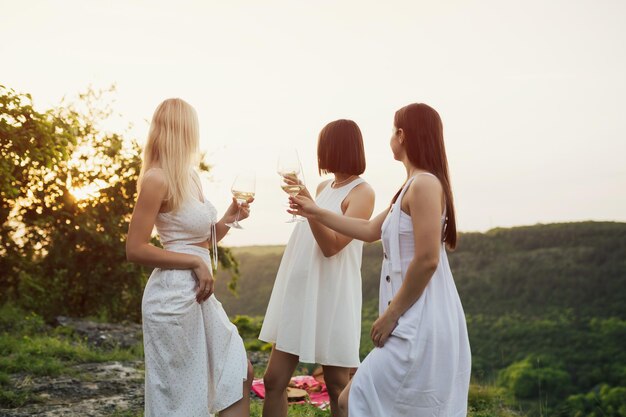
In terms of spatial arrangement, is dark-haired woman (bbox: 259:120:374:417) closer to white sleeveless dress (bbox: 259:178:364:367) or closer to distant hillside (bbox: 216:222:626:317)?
white sleeveless dress (bbox: 259:178:364:367)

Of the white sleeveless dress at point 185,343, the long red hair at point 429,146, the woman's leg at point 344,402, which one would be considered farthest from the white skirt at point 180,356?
the long red hair at point 429,146

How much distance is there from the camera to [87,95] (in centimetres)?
1277

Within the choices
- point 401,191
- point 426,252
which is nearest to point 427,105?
point 401,191

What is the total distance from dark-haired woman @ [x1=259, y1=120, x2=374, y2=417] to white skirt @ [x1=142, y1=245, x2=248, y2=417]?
0.61 metres

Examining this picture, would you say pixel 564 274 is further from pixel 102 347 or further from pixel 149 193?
pixel 149 193

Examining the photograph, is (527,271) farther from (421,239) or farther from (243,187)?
(421,239)

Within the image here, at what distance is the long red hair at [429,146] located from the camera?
9.79 feet

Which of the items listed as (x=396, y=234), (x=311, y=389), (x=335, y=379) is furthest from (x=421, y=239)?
(x=311, y=389)

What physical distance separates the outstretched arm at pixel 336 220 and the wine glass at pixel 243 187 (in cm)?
26

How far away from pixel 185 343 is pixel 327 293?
1.07m

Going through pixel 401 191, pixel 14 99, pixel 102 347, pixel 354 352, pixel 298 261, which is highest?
pixel 14 99

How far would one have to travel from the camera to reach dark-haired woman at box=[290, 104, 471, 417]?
112 inches

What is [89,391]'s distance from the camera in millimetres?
6699

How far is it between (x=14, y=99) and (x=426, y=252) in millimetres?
5105
